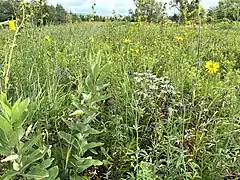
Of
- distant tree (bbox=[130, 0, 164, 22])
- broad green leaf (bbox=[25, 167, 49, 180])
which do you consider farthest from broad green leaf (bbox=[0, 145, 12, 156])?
distant tree (bbox=[130, 0, 164, 22])

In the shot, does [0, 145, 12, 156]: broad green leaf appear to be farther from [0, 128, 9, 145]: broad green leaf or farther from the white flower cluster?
the white flower cluster

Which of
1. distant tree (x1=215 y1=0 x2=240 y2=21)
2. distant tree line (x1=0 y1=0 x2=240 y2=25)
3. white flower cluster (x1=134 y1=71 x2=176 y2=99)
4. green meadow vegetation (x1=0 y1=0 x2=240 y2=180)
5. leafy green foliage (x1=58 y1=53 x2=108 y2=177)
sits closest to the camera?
green meadow vegetation (x1=0 y1=0 x2=240 y2=180)

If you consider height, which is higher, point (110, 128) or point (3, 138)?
point (3, 138)

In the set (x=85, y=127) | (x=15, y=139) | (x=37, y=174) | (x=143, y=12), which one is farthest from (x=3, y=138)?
(x=143, y=12)

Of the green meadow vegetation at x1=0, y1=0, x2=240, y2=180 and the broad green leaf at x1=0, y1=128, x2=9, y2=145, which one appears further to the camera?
the green meadow vegetation at x1=0, y1=0, x2=240, y2=180

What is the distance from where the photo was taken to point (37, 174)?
4.17 feet

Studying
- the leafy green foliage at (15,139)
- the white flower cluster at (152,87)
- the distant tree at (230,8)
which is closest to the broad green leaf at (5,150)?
the leafy green foliage at (15,139)

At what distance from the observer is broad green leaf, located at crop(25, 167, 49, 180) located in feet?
4.11

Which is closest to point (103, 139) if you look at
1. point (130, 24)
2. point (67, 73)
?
point (67, 73)

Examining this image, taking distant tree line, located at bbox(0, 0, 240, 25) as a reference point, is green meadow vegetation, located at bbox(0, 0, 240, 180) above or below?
below

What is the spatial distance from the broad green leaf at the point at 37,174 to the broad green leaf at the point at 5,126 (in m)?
0.17

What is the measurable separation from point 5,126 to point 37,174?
0.21m

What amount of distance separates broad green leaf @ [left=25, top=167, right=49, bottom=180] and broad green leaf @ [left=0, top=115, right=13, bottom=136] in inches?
6.9

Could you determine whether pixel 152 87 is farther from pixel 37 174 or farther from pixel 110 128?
pixel 37 174
